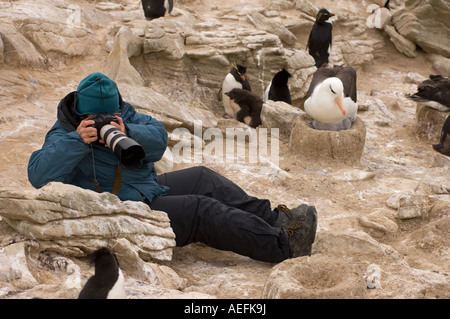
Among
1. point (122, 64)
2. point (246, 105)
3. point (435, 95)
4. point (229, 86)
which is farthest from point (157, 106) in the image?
point (435, 95)

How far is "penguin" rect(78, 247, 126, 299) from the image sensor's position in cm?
216

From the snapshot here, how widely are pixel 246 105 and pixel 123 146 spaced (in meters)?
5.38

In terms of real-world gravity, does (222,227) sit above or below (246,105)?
above

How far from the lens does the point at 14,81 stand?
20.2ft

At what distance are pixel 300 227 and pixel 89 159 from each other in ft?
4.29

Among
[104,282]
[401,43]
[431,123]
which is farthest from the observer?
[401,43]

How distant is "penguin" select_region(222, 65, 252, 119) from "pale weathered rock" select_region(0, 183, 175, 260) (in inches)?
212

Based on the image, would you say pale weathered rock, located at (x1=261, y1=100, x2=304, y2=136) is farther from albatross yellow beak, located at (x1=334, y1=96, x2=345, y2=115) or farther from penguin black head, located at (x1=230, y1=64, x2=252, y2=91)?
penguin black head, located at (x1=230, y1=64, x2=252, y2=91)

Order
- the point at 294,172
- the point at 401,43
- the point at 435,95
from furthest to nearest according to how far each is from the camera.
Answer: the point at 401,43 < the point at 435,95 < the point at 294,172

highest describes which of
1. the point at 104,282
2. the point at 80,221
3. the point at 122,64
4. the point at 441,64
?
the point at 104,282

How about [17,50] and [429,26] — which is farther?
[429,26]

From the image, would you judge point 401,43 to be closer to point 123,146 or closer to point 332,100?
point 332,100

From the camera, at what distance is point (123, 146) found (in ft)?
9.67
